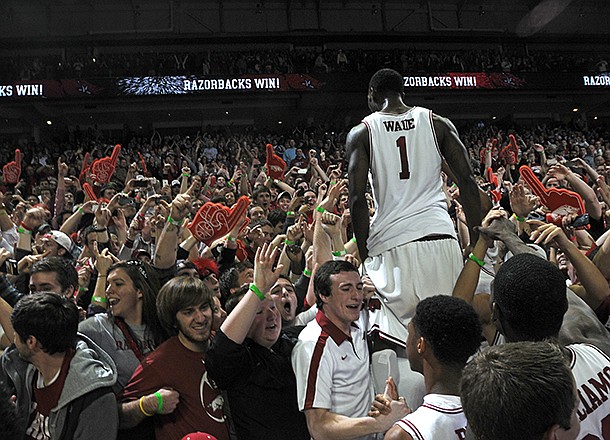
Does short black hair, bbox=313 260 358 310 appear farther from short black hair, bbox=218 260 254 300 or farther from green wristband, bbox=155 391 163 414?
short black hair, bbox=218 260 254 300

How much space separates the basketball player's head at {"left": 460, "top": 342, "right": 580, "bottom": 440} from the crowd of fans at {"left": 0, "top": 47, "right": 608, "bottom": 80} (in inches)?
827

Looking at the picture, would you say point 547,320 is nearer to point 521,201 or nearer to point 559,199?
point 521,201

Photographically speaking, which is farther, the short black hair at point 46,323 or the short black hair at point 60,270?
the short black hair at point 60,270

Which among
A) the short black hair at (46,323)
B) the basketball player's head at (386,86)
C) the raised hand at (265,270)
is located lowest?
the short black hair at (46,323)

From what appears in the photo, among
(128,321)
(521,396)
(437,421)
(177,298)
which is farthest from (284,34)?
(521,396)

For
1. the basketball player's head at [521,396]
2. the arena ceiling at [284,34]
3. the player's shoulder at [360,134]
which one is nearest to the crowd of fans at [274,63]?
the arena ceiling at [284,34]

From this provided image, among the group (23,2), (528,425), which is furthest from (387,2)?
(528,425)

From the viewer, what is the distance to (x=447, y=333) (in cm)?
221

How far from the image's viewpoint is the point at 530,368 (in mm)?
1433

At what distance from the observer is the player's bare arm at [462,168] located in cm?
319

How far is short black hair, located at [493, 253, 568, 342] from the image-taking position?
2010 mm

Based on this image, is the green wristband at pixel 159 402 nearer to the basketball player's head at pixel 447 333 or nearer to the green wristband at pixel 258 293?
the green wristband at pixel 258 293

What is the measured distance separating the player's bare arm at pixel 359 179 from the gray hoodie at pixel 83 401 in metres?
1.41

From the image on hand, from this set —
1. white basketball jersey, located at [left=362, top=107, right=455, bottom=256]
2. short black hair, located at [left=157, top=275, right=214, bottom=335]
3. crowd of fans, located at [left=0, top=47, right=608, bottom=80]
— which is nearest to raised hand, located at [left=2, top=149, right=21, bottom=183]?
short black hair, located at [left=157, top=275, right=214, bottom=335]
